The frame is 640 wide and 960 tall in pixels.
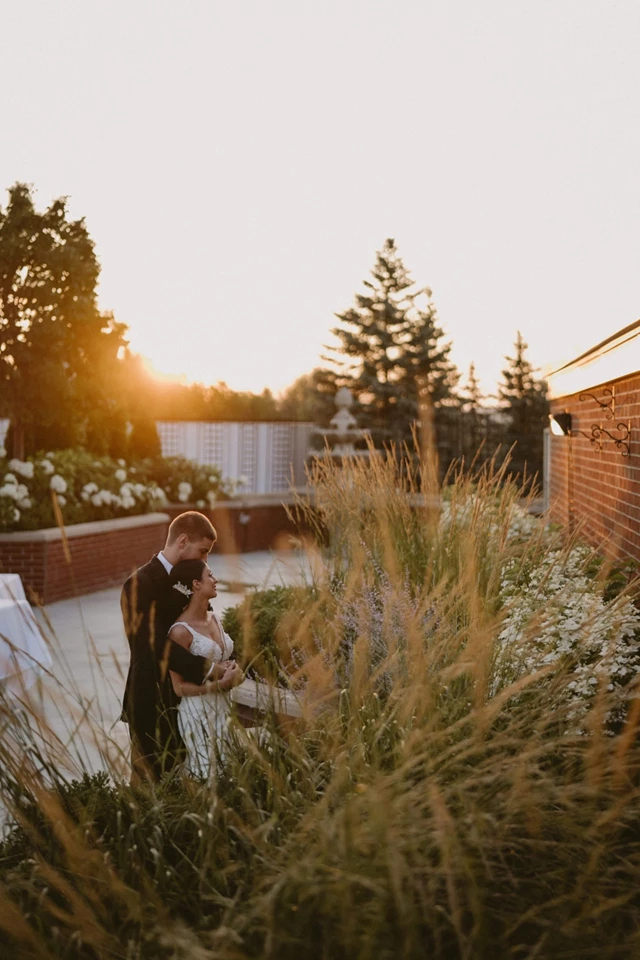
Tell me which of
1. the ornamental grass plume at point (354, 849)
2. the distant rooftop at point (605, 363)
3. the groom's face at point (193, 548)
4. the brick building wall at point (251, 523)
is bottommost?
the brick building wall at point (251, 523)

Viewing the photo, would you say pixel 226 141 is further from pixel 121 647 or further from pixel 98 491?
pixel 98 491

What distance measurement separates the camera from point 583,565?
5.26 m

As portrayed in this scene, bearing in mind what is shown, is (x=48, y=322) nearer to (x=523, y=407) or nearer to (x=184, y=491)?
(x=184, y=491)

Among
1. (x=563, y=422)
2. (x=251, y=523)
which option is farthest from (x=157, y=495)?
(x=563, y=422)

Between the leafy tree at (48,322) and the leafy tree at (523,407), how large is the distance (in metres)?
16.7

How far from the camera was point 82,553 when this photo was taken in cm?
1255

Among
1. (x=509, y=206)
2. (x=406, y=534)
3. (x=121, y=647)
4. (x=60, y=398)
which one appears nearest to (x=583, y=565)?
(x=406, y=534)

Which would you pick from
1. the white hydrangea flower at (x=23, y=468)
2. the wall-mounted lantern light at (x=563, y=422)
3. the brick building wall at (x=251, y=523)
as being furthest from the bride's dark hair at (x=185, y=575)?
the brick building wall at (x=251, y=523)

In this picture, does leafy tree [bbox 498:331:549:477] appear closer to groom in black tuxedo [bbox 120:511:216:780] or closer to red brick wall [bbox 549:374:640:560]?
red brick wall [bbox 549:374:640:560]

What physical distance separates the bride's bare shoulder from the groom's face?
318 mm

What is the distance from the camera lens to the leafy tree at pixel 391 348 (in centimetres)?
3519

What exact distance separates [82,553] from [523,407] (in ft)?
89.3

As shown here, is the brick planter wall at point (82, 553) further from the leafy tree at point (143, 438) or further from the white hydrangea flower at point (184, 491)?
the leafy tree at point (143, 438)

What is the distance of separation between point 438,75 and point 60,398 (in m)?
8.81
